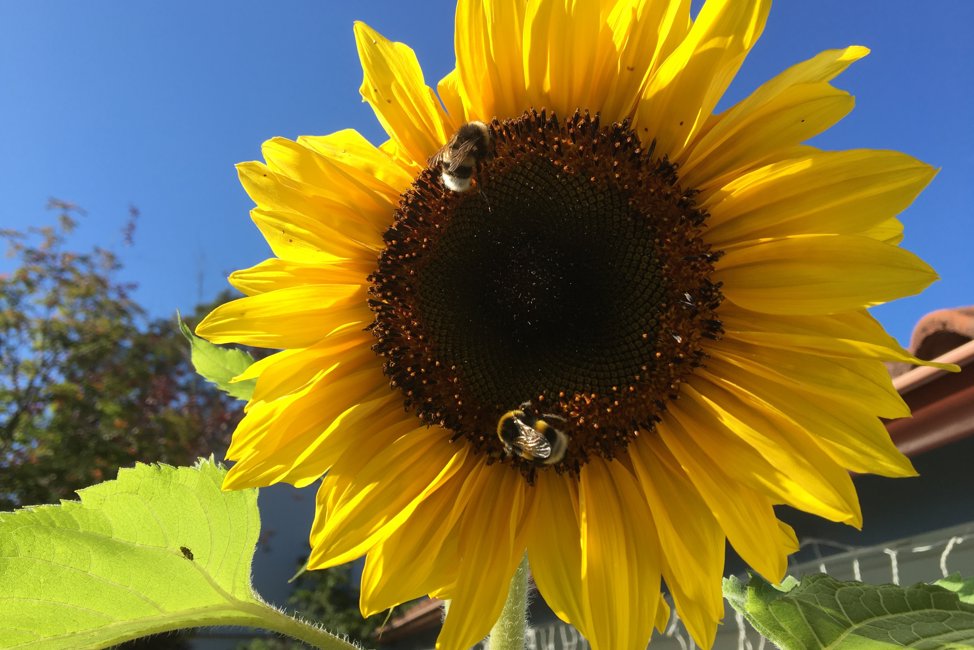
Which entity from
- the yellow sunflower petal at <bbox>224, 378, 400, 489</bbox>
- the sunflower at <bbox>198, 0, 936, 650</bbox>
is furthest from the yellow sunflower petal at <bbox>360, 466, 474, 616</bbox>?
the yellow sunflower petal at <bbox>224, 378, 400, 489</bbox>

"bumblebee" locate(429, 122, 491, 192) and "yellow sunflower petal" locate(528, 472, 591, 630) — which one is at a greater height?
"bumblebee" locate(429, 122, 491, 192)

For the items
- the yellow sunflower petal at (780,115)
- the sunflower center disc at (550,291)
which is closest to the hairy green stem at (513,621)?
the sunflower center disc at (550,291)

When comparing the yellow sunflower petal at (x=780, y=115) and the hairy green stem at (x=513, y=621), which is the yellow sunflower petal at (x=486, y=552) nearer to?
the hairy green stem at (x=513, y=621)

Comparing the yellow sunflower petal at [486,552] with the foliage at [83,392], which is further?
the foliage at [83,392]

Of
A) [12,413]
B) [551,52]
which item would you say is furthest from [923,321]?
[12,413]

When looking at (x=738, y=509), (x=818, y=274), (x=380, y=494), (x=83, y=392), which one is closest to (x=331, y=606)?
(x=83, y=392)

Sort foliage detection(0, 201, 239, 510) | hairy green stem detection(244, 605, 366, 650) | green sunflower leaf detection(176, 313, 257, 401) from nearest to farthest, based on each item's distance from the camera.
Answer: hairy green stem detection(244, 605, 366, 650), green sunflower leaf detection(176, 313, 257, 401), foliage detection(0, 201, 239, 510)

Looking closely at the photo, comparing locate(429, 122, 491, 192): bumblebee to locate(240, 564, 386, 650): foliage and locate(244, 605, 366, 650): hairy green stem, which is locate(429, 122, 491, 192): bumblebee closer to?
locate(244, 605, 366, 650): hairy green stem

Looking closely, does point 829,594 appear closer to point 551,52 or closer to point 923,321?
point 551,52
